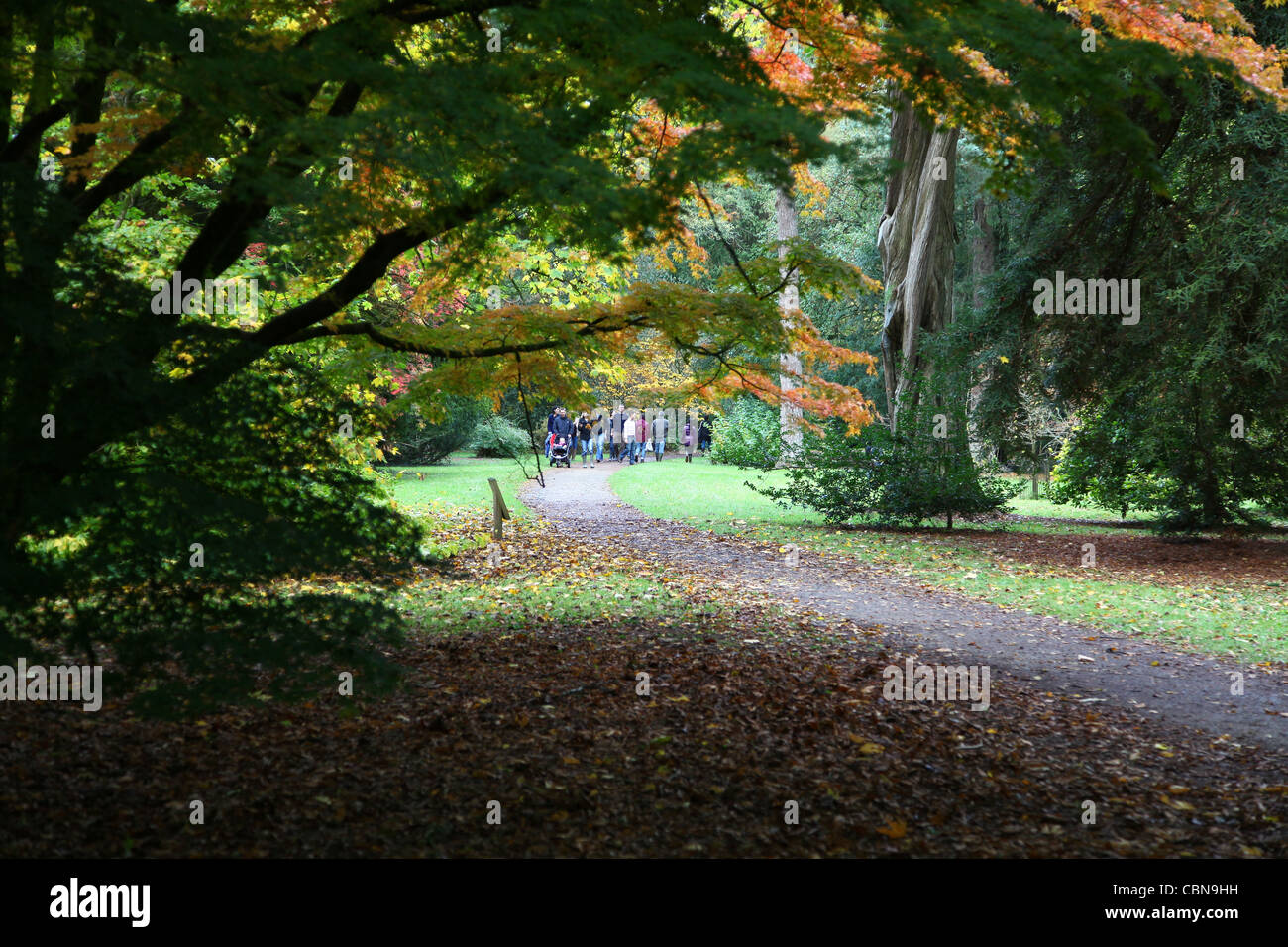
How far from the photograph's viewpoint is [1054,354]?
524 inches

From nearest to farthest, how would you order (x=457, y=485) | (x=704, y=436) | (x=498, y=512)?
(x=498, y=512) → (x=457, y=485) → (x=704, y=436)

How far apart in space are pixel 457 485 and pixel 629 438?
1162 centimetres

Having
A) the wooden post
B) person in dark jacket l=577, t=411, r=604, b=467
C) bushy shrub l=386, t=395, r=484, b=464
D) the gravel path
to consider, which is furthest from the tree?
person in dark jacket l=577, t=411, r=604, b=467

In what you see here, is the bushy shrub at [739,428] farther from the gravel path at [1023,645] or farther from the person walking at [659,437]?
the gravel path at [1023,645]

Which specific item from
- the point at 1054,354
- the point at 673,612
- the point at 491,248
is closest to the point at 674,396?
the point at 673,612

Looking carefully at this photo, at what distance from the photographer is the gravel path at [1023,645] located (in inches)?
227

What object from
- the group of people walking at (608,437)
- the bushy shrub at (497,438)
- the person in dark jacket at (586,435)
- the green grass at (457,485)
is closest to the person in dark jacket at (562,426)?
the group of people walking at (608,437)

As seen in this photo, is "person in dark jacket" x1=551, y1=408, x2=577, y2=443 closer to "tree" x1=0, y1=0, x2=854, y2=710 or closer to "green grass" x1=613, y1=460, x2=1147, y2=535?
"green grass" x1=613, y1=460, x2=1147, y2=535

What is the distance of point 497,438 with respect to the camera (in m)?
29.0

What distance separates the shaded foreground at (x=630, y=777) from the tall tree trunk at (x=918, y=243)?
927cm

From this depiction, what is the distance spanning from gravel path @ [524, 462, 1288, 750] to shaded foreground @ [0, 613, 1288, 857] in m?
0.52

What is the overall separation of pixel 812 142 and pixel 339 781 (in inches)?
137

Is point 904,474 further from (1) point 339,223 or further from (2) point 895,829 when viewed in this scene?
(1) point 339,223

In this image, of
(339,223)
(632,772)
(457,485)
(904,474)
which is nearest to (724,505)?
(904,474)
